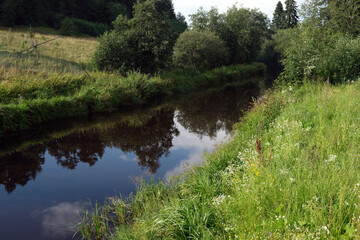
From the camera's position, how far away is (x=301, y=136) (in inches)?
257

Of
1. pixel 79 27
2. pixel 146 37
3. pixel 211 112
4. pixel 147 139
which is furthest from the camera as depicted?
pixel 79 27

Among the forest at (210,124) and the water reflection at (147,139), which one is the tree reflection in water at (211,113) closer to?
the forest at (210,124)


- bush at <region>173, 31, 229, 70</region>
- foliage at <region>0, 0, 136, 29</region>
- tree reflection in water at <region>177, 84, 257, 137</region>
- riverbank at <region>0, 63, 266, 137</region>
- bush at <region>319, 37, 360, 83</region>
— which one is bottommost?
tree reflection in water at <region>177, 84, 257, 137</region>

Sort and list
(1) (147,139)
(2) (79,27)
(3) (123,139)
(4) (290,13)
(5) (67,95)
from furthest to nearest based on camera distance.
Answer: (4) (290,13) < (2) (79,27) < (5) (67,95) < (1) (147,139) < (3) (123,139)

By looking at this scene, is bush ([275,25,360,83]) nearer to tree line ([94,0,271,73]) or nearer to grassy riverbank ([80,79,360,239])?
grassy riverbank ([80,79,360,239])

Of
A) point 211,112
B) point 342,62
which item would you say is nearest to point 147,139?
point 211,112

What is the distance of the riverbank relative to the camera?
11586 mm

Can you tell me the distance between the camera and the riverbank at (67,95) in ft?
38.0

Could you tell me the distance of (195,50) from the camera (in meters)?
28.7

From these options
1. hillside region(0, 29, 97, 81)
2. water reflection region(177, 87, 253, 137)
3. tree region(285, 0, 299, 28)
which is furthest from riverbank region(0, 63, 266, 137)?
tree region(285, 0, 299, 28)

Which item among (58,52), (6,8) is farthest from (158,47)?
(6,8)

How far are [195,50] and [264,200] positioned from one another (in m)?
26.1

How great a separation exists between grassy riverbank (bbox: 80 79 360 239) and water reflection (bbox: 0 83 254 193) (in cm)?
250

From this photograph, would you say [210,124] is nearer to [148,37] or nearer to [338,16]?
[148,37]
